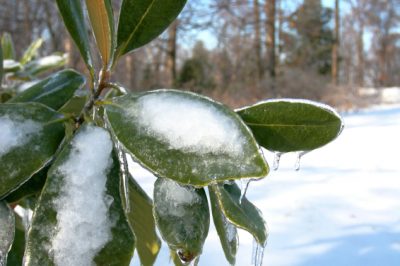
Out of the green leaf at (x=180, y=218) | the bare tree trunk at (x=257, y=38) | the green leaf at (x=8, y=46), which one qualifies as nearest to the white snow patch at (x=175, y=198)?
the green leaf at (x=180, y=218)

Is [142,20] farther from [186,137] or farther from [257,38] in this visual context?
[257,38]

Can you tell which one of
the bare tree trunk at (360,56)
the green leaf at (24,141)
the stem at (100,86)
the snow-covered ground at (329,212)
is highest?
the stem at (100,86)

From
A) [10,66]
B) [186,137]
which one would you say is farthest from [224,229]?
[10,66]

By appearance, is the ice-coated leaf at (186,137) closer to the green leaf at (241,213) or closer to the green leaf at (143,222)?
the green leaf at (241,213)

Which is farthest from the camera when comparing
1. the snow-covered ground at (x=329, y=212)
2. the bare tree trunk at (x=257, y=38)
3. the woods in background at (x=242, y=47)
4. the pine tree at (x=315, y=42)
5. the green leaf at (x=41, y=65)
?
the pine tree at (x=315, y=42)

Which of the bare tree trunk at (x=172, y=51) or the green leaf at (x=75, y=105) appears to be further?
the bare tree trunk at (x=172, y=51)

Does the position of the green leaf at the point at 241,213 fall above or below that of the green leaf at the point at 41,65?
below

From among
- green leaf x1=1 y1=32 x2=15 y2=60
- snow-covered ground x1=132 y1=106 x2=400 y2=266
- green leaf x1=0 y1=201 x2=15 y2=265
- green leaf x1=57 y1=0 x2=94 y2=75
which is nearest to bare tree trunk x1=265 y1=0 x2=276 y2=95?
snow-covered ground x1=132 y1=106 x2=400 y2=266

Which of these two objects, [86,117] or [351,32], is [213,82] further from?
[351,32]
